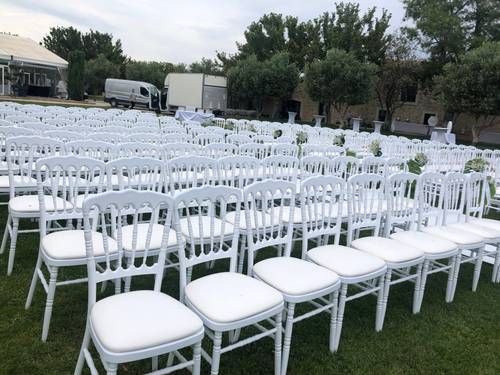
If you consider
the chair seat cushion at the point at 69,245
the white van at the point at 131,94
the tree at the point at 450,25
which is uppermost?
the tree at the point at 450,25

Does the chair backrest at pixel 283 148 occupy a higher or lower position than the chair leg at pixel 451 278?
higher

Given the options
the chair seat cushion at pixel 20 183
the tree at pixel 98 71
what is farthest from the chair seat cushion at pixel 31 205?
the tree at pixel 98 71

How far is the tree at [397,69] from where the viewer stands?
25.3 meters

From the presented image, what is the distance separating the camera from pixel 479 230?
4.14 meters

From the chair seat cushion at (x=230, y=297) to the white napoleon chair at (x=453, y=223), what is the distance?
214cm

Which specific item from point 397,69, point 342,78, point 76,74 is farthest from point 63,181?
point 76,74

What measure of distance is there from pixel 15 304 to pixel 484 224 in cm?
442

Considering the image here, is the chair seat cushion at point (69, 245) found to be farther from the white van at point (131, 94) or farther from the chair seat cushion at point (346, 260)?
the white van at point (131, 94)

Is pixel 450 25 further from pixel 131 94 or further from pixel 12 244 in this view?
pixel 12 244

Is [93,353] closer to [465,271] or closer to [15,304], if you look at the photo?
[15,304]

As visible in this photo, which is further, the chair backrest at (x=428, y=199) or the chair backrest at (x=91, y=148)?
the chair backrest at (x=91, y=148)

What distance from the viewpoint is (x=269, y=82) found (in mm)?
30125

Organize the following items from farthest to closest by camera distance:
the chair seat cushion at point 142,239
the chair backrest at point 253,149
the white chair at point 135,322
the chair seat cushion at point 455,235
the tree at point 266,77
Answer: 1. the tree at point 266,77
2. the chair backrest at point 253,149
3. the chair seat cushion at point 455,235
4. the chair seat cushion at point 142,239
5. the white chair at point 135,322

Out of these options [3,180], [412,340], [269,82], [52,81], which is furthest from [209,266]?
[52,81]
